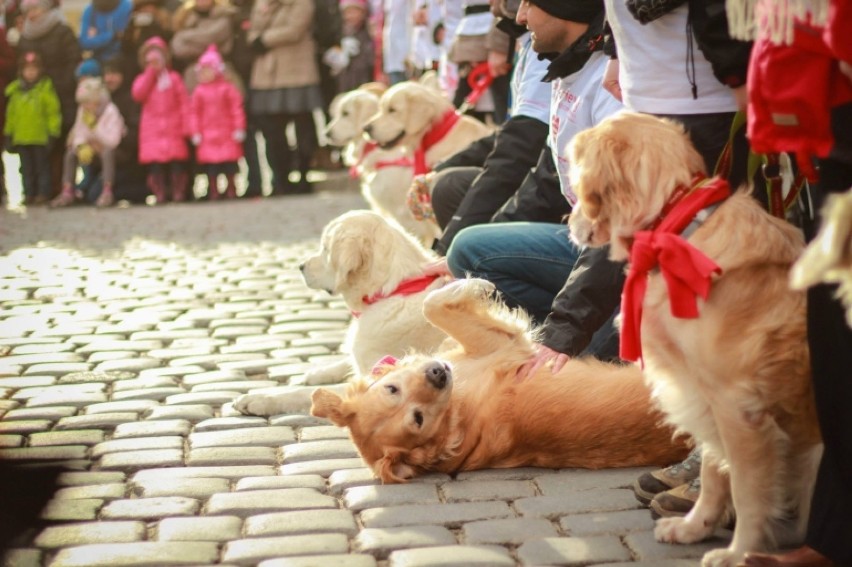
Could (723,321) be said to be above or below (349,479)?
above

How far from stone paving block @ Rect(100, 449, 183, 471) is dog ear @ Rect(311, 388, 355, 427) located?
24.8 inches

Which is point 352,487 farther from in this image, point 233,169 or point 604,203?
point 233,169

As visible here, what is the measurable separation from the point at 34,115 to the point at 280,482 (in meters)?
13.6

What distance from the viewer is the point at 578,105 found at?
540cm

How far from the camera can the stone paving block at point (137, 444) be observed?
4957 millimetres

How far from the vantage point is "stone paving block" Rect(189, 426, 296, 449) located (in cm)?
506

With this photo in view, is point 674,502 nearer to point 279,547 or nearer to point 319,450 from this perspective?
point 279,547

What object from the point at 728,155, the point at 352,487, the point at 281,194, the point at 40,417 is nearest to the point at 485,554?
the point at 352,487

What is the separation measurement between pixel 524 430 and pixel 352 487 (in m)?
0.70

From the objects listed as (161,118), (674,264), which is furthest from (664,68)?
(161,118)

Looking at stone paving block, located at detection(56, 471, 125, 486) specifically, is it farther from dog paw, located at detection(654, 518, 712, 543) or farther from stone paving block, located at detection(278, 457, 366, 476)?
dog paw, located at detection(654, 518, 712, 543)

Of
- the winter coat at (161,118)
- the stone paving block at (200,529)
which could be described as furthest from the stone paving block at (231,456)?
the winter coat at (161,118)

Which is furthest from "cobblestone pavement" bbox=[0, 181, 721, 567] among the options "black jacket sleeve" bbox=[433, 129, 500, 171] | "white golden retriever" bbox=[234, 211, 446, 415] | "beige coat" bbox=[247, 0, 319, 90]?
"beige coat" bbox=[247, 0, 319, 90]

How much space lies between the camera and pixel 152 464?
477cm
